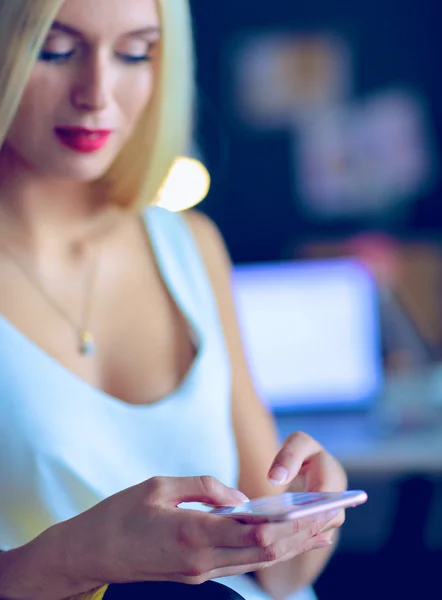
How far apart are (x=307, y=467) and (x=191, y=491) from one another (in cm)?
22

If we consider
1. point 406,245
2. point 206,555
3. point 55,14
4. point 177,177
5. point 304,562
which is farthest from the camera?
point 406,245

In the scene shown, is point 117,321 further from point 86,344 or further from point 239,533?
point 239,533

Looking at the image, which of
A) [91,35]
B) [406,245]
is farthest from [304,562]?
[406,245]

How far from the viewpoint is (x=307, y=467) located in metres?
0.85

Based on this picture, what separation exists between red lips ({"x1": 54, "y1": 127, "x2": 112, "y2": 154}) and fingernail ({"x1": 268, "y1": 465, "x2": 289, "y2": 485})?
33cm

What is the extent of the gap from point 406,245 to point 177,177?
1205 mm

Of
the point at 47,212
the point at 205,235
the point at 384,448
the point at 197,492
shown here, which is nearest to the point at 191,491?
the point at 197,492

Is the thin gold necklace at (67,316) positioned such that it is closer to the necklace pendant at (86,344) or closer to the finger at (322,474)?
the necklace pendant at (86,344)

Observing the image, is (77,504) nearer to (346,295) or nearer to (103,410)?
(103,410)

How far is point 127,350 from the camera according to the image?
0.96 meters

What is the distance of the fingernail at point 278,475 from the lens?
76 centimetres

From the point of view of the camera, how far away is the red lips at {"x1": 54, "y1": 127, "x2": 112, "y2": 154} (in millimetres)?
844

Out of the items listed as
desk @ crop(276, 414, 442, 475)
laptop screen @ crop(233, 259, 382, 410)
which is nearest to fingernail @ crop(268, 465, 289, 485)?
desk @ crop(276, 414, 442, 475)

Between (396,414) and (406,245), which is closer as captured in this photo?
(396,414)
